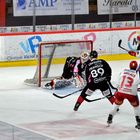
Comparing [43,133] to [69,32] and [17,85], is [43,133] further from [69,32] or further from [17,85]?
[69,32]

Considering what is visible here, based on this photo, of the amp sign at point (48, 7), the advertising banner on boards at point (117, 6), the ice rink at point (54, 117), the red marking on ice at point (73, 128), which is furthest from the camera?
the advertising banner on boards at point (117, 6)

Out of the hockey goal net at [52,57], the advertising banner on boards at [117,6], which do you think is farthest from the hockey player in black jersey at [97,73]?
the advertising banner on boards at [117,6]

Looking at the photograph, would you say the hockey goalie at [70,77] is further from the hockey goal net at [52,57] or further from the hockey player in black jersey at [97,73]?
the hockey player in black jersey at [97,73]

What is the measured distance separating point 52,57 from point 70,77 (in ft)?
3.12

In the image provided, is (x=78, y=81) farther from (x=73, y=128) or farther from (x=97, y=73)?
(x=73, y=128)

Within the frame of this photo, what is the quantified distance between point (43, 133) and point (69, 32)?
9.28 m

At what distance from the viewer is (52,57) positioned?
53.7ft

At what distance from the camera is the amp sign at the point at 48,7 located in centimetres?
1970

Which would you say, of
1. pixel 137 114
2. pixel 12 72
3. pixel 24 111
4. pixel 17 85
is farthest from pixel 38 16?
pixel 137 114

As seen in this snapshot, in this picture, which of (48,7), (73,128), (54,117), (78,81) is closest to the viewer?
(73,128)

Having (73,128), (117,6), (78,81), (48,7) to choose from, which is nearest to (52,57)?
(78,81)

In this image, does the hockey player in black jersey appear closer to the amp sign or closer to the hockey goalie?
the hockey goalie

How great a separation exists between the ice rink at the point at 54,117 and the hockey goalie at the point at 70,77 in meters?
0.28

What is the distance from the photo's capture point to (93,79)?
12.1 meters
